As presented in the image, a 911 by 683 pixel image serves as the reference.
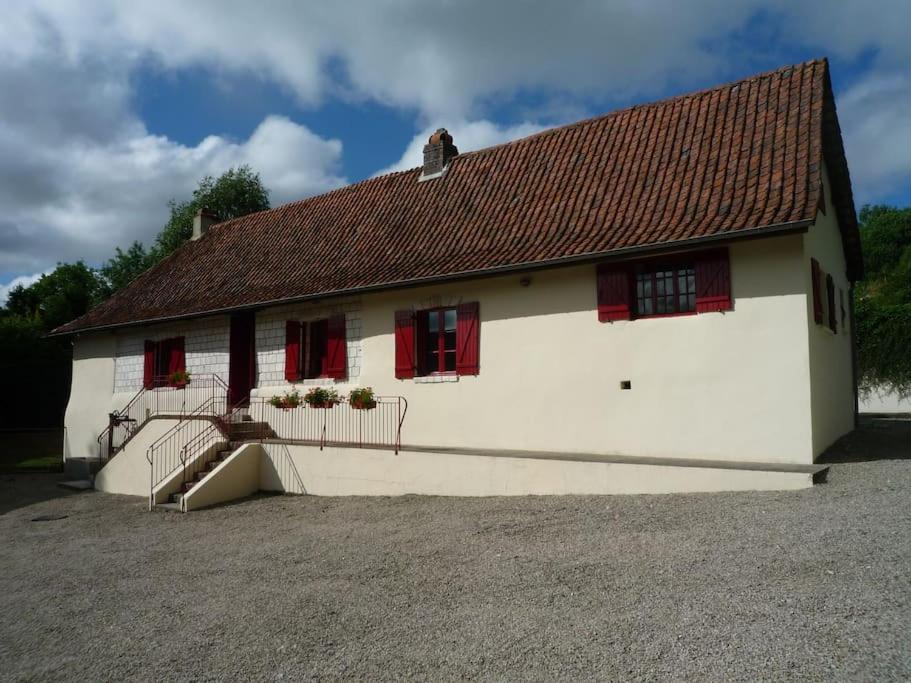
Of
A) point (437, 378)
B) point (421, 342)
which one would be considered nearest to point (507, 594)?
point (437, 378)

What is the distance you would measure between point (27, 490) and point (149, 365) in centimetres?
381

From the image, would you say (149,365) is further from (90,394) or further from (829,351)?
(829,351)

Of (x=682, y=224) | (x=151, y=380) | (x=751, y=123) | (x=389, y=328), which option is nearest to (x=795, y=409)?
(x=682, y=224)

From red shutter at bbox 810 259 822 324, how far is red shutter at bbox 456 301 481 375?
502cm

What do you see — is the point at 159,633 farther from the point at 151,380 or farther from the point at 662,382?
the point at 151,380

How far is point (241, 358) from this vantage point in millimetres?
14805

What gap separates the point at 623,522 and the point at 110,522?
27.0 feet

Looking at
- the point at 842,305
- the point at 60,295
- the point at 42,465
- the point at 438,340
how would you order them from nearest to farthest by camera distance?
the point at 438,340
the point at 842,305
the point at 42,465
the point at 60,295

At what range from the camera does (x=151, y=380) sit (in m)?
16.7

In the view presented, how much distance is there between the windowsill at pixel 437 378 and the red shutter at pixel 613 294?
283 centimetres

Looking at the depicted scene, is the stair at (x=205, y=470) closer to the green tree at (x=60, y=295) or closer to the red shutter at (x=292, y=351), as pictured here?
the red shutter at (x=292, y=351)

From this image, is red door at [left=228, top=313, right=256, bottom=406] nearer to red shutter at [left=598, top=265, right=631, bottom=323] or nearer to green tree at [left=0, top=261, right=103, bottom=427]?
red shutter at [left=598, top=265, right=631, bottom=323]

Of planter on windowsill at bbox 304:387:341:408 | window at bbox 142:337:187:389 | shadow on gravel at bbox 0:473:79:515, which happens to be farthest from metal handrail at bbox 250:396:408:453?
shadow on gravel at bbox 0:473:79:515

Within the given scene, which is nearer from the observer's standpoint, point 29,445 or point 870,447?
point 870,447
